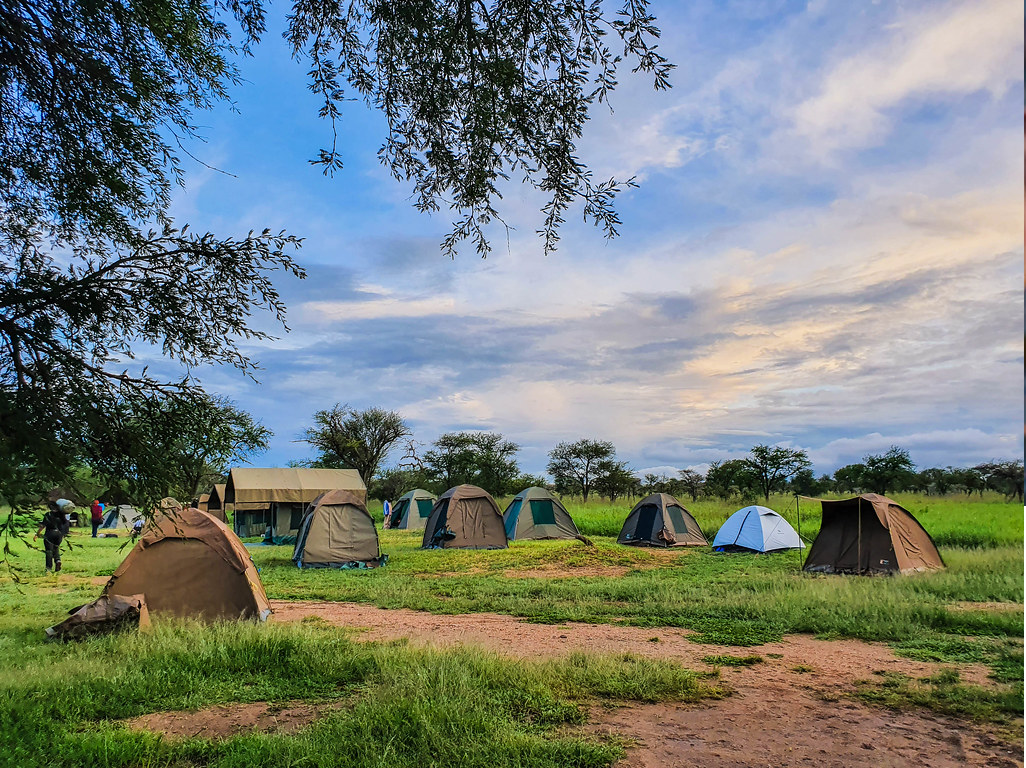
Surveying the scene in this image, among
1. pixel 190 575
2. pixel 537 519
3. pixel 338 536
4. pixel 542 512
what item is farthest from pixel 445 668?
pixel 542 512

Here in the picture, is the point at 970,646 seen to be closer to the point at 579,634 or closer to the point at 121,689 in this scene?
the point at 579,634

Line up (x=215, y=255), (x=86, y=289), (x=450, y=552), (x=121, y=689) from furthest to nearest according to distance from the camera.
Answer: (x=450, y=552) → (x=121, y=689) → (x=215, y=255) → (x=86, y=289)

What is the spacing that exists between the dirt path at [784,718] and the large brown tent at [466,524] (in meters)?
12.9

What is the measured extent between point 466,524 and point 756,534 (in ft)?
29.1

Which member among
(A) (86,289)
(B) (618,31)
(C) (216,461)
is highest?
(B) (618,31)

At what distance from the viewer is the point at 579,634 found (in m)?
8.36

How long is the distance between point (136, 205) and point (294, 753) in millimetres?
4708

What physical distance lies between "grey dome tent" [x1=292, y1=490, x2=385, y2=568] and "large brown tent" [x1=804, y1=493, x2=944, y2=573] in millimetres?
10582

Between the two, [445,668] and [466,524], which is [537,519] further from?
[445,668]

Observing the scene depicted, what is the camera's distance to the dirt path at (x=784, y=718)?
430 centimetres

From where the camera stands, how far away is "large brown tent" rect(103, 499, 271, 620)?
841 cm

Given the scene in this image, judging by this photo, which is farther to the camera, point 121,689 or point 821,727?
point 121,689

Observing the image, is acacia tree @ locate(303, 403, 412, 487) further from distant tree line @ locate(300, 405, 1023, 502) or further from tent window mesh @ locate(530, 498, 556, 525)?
tent window mesh @ locate(530, 498, 556, 525)

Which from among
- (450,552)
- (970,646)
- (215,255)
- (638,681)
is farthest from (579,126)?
(450,552)
